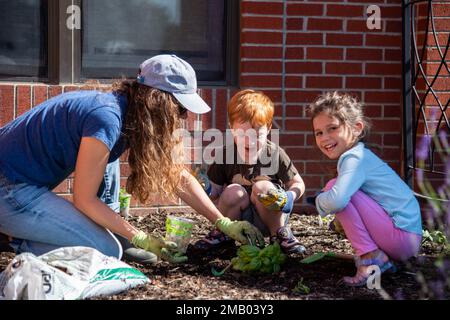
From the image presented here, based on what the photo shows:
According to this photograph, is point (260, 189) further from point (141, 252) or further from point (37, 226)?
point (37, 226)

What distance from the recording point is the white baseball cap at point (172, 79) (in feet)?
10.9

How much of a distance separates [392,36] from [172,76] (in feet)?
7.73

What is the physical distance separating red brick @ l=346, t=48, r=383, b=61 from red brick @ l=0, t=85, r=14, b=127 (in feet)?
7.20

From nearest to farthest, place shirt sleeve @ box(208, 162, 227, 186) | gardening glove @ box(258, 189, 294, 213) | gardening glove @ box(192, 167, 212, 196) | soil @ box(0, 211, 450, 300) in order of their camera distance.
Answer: soil @ box(0, 211, 450, 300)
gardening glove @ box(258, 189, 294, 213)
gardening glove @ box(192, 167, 212, 196)
shirt sleeve @ box(208, 162, 227, 186)

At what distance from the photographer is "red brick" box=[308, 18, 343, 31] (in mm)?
5070

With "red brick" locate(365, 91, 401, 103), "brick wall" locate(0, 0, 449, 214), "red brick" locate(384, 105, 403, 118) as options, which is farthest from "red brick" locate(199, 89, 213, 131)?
"red brick" locate(384, 105, 403, 118)

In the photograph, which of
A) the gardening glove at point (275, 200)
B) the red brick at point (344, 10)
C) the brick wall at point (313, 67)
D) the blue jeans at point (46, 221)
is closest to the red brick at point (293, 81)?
the brick wall at point (313, 67)

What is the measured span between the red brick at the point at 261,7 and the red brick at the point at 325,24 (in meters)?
0.23

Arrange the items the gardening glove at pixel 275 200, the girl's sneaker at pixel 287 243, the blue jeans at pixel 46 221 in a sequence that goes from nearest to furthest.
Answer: the blue jeans at pixel 46 221
the gardening glove at pixel 275 200
the girl's sneaker at pixel 287 243

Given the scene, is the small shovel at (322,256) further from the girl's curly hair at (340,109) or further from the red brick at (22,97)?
the red brick at (22,97)

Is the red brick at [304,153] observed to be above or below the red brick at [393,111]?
below

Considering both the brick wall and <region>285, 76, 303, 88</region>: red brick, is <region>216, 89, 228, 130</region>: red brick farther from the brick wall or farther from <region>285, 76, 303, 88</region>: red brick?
<region>285, 76, 303, 88</region>: red brick
